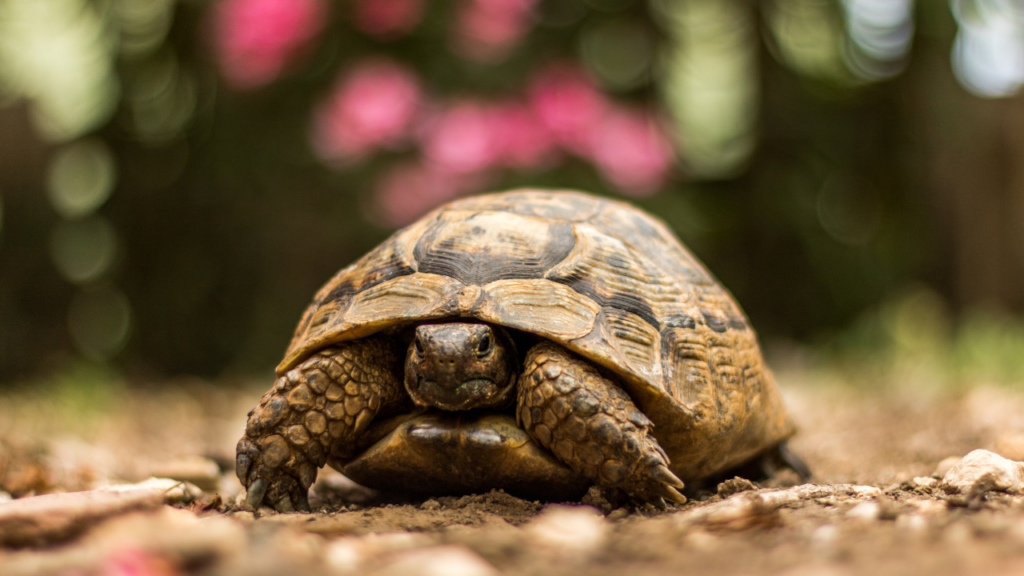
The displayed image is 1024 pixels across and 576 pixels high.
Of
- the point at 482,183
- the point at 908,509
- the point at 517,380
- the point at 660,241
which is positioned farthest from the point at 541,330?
the point at 482,183

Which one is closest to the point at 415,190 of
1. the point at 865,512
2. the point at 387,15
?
the point at 387,15

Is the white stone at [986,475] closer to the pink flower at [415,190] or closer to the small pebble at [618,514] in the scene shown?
the small pebble at [618,514]

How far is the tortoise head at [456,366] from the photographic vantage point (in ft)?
6.25

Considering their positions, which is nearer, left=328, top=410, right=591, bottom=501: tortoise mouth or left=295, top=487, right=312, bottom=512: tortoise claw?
left=328, top=410, right=591, bottom=501: tortoise mouth

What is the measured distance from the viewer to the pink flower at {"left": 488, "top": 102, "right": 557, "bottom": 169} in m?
5.09

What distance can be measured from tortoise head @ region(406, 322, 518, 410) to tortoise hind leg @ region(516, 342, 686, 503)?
93 mm

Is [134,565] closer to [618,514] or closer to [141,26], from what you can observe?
[618,514]

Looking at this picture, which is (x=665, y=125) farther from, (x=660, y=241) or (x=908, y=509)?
(x=908, y=509)

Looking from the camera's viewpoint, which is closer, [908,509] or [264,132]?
[908,509]

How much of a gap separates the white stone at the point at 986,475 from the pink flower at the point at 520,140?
3.52m

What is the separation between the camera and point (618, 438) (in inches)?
72.7

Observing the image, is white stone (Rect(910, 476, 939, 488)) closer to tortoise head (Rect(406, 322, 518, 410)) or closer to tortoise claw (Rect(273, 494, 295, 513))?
tortoise head (Rect(406, 322, 518, 410))

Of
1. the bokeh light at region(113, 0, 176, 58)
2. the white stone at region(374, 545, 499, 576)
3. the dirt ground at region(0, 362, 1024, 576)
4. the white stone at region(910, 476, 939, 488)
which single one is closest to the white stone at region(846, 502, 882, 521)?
the dirt ground at region(0, 362, 1024, 576)

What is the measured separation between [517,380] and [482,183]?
325 centimetres
